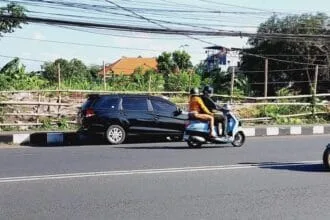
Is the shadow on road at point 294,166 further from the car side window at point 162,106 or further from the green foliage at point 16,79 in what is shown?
the green foliage at point 16,79

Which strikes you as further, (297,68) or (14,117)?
(297,68)

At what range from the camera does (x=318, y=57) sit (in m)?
37.9

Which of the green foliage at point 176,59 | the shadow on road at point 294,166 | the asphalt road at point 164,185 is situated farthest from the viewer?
the green foliage at point 176,59

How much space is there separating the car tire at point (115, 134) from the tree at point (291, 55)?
21405 millimetres

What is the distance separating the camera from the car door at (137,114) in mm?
15875

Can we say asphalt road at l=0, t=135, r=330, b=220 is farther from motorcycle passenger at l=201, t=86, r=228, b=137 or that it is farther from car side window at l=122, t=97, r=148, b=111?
car side window at l=122, t=97, r=148, b=111

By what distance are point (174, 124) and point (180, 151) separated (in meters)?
3.21

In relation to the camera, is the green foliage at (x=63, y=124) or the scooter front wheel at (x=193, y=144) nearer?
the scooter front wheel at (x=193, y=144)

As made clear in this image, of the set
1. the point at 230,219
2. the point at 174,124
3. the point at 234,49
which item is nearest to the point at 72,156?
the point at 174,124

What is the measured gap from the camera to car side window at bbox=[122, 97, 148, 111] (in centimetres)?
1597

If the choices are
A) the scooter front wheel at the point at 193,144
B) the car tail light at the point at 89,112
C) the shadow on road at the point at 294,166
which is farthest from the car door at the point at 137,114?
the shadow on road at the point at 294,166

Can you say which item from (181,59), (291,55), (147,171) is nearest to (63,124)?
(147,171)

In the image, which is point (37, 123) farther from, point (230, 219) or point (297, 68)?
point (297, 68)

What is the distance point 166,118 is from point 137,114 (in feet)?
2.62
